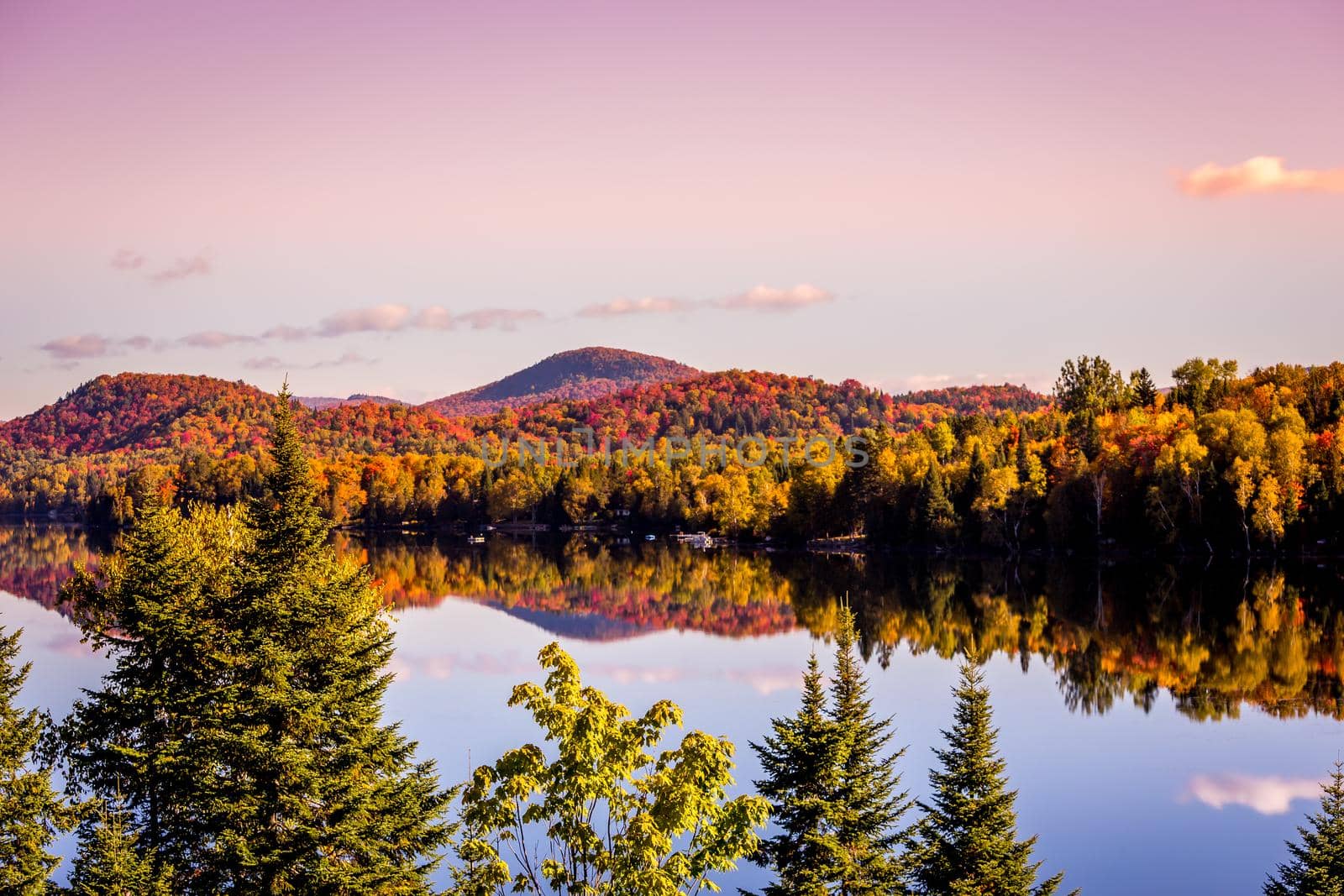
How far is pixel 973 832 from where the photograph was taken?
18.4 m

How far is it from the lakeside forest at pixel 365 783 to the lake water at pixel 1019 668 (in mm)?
8125

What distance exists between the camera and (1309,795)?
31484mm

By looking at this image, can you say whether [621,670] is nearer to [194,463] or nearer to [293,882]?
[293,882]

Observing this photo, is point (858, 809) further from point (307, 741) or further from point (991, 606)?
point (991, 606)

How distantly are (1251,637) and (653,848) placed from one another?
4472 centimetres

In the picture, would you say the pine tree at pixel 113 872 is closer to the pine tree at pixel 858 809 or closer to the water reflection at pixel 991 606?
the pine tree at pixel 858 809

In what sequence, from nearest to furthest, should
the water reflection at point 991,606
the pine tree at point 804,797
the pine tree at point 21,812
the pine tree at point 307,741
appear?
the pine tree at point 804,797
the pine tree at point 21,812
the pine tree at point 307,741
the water reflection at point 991,606

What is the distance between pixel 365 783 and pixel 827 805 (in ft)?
26.1

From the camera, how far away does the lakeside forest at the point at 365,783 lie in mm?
15312

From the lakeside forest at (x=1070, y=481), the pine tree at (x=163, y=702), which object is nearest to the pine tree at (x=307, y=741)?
the pine tree at (x=163, y=702)

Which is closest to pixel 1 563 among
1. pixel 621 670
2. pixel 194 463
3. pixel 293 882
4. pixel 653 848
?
pixel 194 463

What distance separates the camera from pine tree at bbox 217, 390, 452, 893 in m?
19.5

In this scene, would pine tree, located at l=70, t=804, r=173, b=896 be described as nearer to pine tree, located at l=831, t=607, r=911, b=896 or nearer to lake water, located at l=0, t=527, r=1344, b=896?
pine tree, located at l=831, t=607, r=911, b=896

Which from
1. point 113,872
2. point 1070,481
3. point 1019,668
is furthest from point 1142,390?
point 113,872
